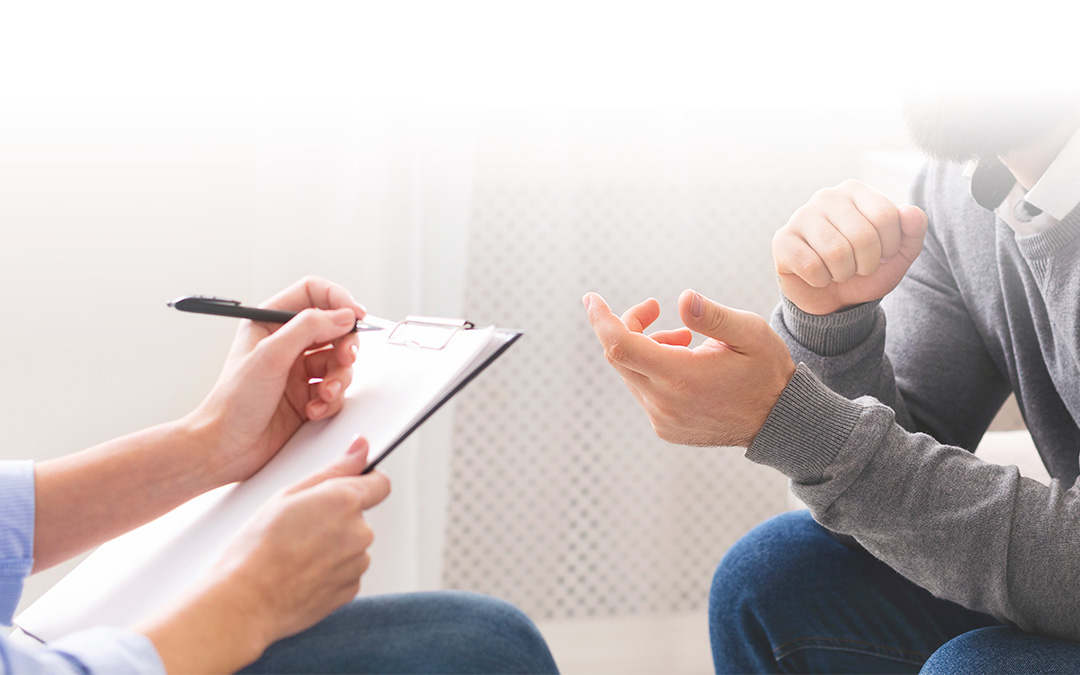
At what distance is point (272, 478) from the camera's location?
26.4 inches

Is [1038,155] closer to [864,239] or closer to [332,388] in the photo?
[864,239]

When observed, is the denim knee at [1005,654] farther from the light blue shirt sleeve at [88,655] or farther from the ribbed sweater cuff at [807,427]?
the light blue shirt sleeve at [88,655]

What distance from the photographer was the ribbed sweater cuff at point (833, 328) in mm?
775

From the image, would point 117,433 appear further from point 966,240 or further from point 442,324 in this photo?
point 966,240

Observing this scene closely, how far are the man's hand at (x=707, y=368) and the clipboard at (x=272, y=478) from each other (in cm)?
9

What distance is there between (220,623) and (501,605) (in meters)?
0.20

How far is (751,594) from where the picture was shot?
0.83 m

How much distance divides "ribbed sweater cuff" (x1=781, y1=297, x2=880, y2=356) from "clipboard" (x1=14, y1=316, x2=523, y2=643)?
325mm

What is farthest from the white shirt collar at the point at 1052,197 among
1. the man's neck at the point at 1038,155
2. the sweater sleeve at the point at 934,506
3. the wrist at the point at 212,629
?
the wrist at the point at 212,629

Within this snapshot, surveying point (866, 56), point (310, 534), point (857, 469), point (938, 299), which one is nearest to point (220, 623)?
point (310, 534)

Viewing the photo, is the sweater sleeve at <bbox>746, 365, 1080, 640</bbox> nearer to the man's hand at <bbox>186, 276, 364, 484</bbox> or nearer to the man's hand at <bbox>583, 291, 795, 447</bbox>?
the man's hand at <bbox>583, 291, 795, 447</bbox>

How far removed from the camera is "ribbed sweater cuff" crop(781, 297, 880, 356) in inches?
30.5

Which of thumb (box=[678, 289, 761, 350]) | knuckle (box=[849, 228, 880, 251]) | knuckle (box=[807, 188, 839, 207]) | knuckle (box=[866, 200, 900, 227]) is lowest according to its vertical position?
thumb (box=[678, 289, 761, 350])

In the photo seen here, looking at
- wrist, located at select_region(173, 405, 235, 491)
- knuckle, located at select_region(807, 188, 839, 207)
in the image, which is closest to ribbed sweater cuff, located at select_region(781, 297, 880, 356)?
knuckle, located at select_region(807, 188, 839, 207)
